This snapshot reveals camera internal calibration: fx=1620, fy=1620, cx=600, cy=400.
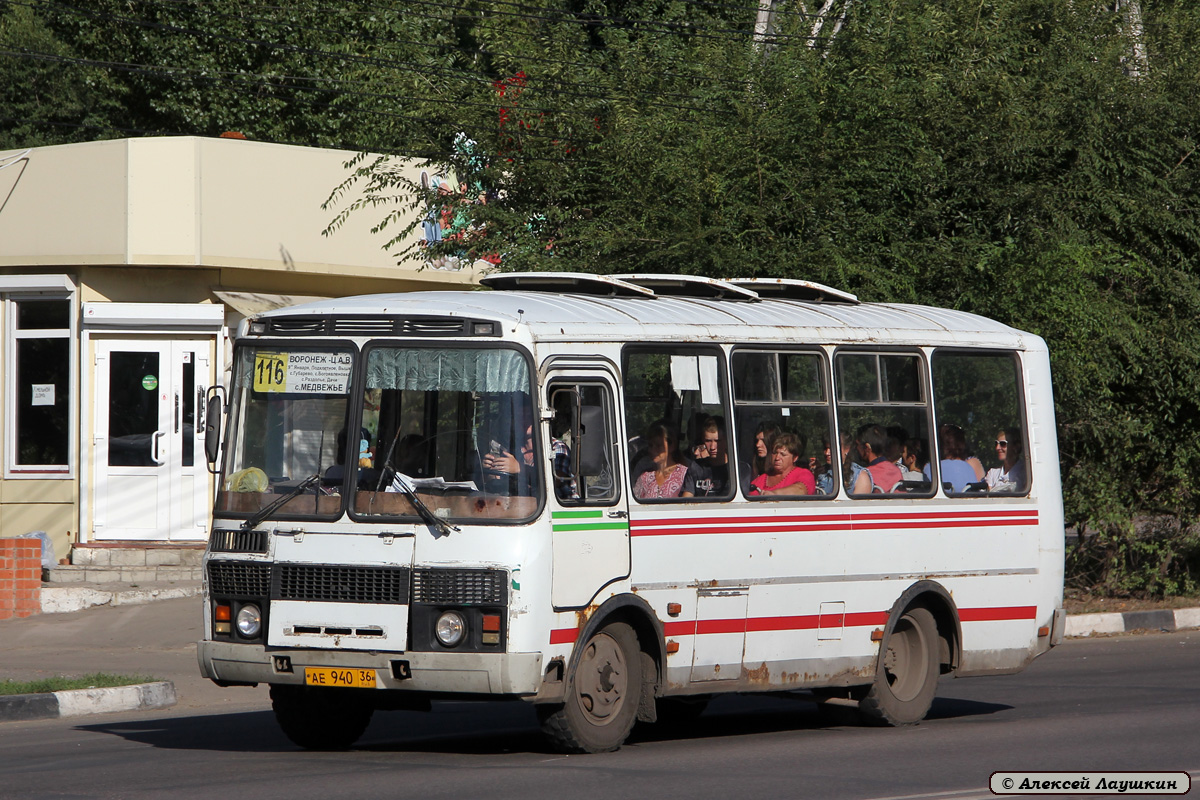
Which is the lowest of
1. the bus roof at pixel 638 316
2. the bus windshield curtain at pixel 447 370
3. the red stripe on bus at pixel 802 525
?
the red stripe on bus at pixel 802 525

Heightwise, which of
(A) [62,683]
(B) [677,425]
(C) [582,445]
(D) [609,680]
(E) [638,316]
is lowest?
(A) [62,683]

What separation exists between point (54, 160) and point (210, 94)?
13.5 meters

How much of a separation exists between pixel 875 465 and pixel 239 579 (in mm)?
4251

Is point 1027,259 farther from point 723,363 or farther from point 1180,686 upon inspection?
point 723,363

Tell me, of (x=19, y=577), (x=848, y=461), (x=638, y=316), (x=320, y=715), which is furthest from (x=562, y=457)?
(x=19, y=577)

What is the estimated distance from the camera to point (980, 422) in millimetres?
11469

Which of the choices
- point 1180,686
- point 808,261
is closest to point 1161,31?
point 808,261

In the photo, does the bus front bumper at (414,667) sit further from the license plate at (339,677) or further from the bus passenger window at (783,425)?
the bus passenger window at (783,425)

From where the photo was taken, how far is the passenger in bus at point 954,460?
1113 centimetres

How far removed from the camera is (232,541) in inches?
349

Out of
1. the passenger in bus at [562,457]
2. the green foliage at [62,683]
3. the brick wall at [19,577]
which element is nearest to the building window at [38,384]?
the brick wall at [19,577]

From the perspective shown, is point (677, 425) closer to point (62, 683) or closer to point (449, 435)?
point (449, 435)

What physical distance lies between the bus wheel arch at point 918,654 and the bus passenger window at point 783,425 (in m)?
1.19

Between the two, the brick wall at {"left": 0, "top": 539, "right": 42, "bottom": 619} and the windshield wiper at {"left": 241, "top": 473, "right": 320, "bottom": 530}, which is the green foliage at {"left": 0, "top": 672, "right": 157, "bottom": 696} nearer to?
the windshield wiper at {"left": 241, "top": 473, "right": 320, "bottom": 530}
